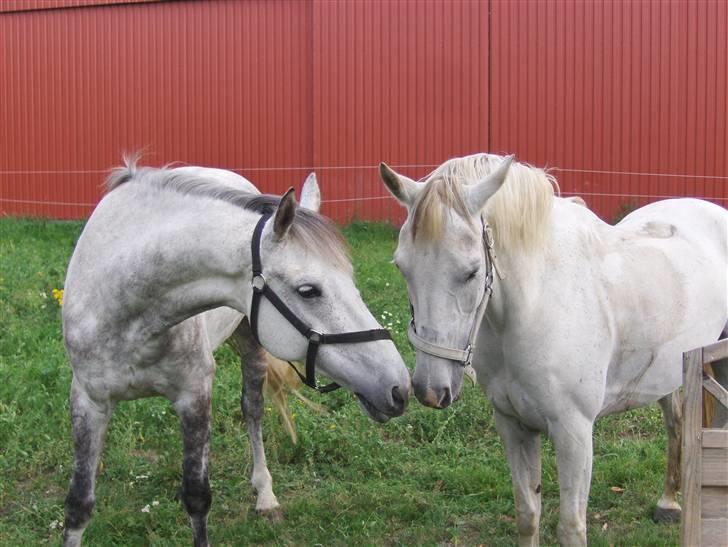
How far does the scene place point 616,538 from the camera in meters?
4.09

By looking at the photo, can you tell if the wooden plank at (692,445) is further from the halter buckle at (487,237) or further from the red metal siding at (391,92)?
the red metal siding at (391,92)

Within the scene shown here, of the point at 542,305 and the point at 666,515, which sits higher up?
the point at 542,305

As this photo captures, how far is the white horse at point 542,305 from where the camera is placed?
2.91m

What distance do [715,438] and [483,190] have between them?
1.08 meters

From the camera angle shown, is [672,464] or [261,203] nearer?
[261,203]

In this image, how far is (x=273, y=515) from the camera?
4.36m

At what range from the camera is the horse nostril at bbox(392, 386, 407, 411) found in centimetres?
269

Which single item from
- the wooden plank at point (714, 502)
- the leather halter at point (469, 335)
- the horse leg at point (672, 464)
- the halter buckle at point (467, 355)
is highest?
the leather halter at point (469, 335)

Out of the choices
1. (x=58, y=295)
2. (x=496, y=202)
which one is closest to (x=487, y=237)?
(x=496, y=202)

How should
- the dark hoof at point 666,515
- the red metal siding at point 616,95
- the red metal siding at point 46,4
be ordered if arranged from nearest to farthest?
the dark hoof at point 666,515, the red metal siding at point 616,95, the red metal siding at point 46,4

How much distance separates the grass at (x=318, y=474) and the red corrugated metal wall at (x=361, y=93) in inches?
216

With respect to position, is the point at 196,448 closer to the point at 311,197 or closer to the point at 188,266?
the point at 188,266

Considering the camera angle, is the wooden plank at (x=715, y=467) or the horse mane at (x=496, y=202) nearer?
the wooden plank at (x=715, y=467)

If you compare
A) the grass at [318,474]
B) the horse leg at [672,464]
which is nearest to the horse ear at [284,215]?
the grass at [318,474]
